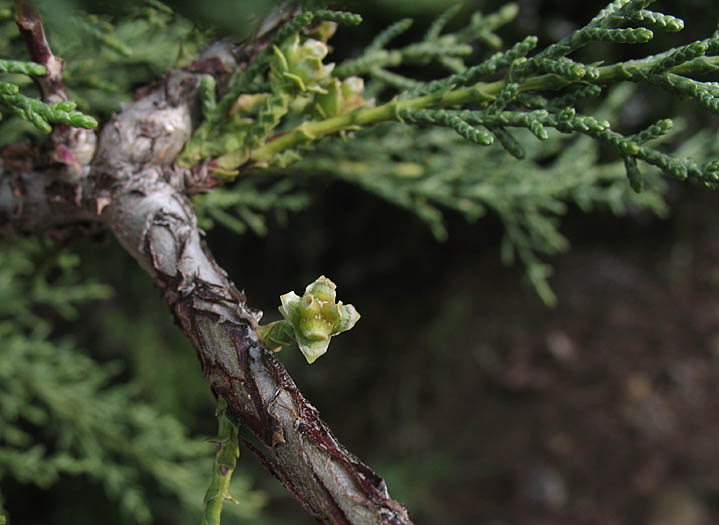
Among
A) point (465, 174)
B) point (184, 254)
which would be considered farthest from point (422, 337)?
point (184, 254)

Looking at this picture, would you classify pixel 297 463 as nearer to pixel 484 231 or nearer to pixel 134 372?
pixel 134 372

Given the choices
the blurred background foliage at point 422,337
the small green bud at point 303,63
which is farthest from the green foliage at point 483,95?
the blurred background foliage at point 422,337

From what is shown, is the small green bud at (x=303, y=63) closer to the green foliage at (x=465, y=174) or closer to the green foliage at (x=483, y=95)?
the green foliage at (x=483, y=95)

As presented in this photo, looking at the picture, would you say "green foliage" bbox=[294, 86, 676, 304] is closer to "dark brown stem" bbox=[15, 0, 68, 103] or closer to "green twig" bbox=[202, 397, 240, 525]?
"dark brown stem" bbox=[15, 0, 68, 103]

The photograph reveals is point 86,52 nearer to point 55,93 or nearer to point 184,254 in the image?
point 55,93

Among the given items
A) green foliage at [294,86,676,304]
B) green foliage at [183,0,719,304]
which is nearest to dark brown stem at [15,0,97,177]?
green foliage at [183,0,719,304]
